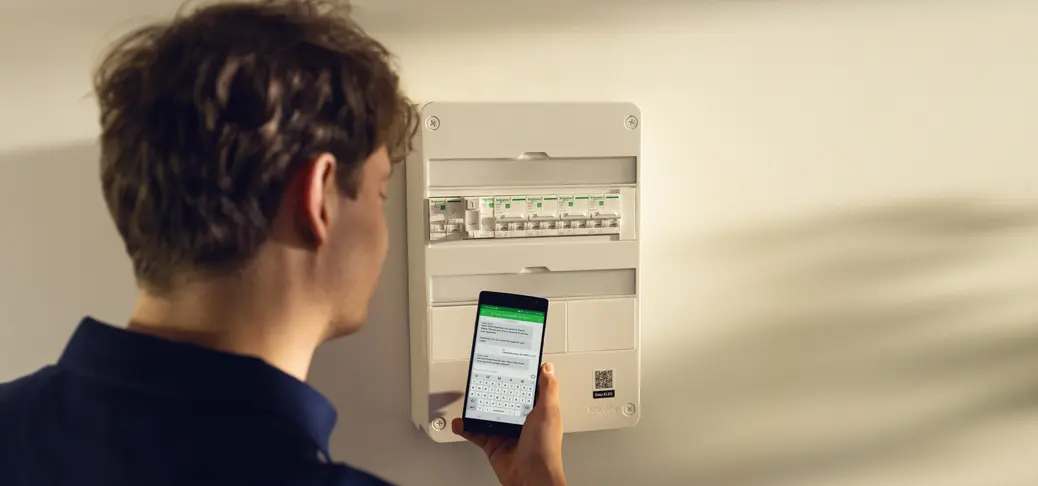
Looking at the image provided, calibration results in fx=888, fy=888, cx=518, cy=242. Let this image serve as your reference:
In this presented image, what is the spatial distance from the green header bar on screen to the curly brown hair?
0.97ft

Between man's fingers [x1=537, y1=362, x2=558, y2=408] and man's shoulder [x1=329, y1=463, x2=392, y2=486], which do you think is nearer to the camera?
man's shoulder [x1=329, y1=463, x2=392, y2=486]

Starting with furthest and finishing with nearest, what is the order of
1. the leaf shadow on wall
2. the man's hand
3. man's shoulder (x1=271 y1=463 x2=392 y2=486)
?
the leaf shadow on wall
the man's hand
man's shoulder (x1=271 y1=463 x2=392 y2=486)

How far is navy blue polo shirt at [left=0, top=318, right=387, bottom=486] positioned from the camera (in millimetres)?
547

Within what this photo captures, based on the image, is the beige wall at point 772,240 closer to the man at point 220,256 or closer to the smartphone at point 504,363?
the smartphone at point 504,363

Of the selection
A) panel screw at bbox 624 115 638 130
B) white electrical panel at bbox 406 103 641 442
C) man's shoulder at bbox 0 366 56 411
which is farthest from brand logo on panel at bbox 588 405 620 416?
man's shoulder at bbox 0 366 56 411

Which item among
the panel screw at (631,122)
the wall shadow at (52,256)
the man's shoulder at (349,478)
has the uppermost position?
the panel screw at (631,122)

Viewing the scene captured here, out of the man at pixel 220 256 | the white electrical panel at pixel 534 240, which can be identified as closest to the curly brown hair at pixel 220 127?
the man at pixel 220 256

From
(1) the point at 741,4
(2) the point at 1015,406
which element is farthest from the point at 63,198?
(2) the point at 1015,406

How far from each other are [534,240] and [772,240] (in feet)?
1.02

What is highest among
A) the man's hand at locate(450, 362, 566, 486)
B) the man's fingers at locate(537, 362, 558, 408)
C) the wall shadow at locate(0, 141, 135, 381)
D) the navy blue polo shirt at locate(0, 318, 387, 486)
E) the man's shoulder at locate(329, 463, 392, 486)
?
the wall shadow at locate(0, 141, 135, 381)

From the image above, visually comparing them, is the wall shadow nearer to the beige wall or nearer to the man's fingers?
the beige wall

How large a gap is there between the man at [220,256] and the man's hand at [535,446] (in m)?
0.29

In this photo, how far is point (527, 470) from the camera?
2.85 feet

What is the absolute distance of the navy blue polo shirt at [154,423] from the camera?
55 cm
